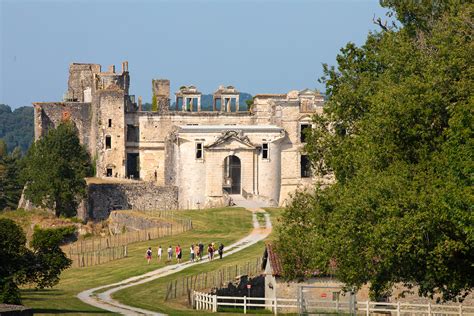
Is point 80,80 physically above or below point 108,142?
above

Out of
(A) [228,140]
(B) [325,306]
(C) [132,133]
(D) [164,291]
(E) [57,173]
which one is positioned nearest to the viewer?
(B) [325,306]

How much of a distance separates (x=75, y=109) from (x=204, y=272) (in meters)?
54.0

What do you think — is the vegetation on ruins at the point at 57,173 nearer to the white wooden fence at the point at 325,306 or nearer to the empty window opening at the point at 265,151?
the empty window opening at the point at 265,151

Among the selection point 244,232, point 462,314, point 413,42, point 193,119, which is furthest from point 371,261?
point 193,119

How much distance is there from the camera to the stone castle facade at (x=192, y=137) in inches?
4395

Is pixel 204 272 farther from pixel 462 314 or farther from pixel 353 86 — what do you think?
pixel 462 314

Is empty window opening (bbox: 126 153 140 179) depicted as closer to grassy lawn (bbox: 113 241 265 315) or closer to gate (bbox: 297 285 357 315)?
grassy lawn (bbox: 113 241 265 315)

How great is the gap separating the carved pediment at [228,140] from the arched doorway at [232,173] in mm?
1256

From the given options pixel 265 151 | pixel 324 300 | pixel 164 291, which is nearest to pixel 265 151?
pixel 265 151

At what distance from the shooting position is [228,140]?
365 feet

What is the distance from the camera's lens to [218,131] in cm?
11225

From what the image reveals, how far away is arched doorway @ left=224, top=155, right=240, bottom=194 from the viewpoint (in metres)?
112

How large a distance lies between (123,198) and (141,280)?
41.3 meters

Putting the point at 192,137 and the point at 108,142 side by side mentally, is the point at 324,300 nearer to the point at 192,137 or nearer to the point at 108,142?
the point at 192,137
